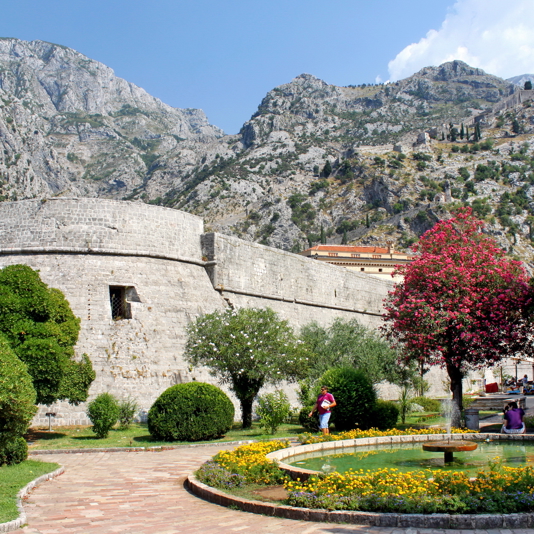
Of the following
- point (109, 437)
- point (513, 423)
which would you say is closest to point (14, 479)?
point (109, 437)

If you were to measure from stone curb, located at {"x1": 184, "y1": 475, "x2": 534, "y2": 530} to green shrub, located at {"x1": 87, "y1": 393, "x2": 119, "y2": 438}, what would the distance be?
7.07m

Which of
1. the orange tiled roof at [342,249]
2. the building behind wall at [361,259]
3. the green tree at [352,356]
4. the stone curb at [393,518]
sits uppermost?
the orange tiled roof at [342,249]

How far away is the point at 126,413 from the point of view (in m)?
14.5

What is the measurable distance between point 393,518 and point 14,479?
5339 millimetres

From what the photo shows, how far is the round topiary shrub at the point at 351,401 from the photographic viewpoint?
1427 cm

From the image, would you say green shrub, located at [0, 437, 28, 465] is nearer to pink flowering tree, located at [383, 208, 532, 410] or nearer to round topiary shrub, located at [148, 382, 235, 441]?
round topiary shrub, located at [148, 382, 235, 441]

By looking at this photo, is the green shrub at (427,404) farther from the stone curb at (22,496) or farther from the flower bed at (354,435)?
the stone curb at (22,496)

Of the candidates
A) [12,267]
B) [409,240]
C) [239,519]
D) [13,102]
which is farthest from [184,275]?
[13,102]

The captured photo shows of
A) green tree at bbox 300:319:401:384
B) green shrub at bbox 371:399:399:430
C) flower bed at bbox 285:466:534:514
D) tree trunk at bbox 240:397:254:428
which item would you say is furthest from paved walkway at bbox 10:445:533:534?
green tree at bbox 300:319:401:384

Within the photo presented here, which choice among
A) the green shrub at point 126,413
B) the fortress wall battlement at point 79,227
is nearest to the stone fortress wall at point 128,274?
the fortress wall battlement at point 79,227

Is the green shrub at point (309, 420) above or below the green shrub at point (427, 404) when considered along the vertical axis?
above

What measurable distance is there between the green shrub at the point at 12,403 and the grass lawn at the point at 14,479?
316 mm

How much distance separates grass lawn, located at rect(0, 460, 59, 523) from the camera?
6.01 meters

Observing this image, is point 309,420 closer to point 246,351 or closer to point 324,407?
point 324,407
